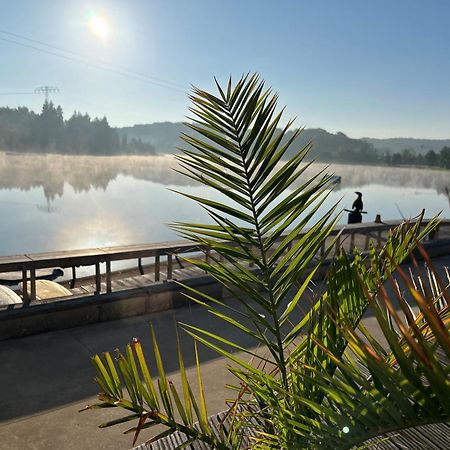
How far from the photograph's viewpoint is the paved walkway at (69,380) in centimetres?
321

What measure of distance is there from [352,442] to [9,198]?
171238 mm

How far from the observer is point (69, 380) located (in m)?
4.04

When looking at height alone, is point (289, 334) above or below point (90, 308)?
above

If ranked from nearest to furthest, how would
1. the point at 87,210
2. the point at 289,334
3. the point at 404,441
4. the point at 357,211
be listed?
the point at 289,334
the point at 404,441
the point at 357,211
the point at 87,210

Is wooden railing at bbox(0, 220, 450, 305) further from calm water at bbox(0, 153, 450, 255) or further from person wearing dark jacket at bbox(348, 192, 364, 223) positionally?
calm water at bbox(0, 153, 450, 255)

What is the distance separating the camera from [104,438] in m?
3.19

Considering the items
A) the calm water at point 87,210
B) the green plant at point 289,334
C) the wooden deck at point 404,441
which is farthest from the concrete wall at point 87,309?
the calm water at point 87,210

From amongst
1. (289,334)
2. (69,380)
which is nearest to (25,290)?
(69,380)

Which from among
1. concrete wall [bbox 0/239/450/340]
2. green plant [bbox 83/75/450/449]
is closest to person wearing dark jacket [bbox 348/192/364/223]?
concrete wall [bbox 0/239/450/340]

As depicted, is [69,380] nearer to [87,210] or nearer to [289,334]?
[289,334]

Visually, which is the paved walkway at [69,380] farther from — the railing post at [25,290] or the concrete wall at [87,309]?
the railing post at [25,290]

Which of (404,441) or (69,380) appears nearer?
(404,441)

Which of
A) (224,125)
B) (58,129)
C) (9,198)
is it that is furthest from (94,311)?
(58,129)

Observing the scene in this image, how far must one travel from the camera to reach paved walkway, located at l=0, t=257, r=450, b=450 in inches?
126
